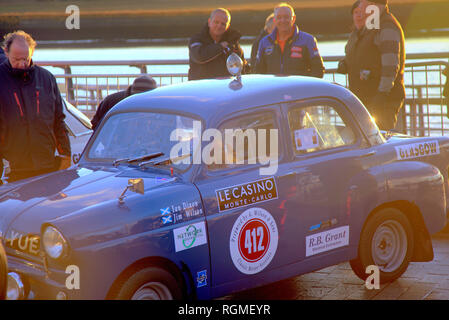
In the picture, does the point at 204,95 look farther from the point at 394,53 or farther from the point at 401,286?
the point at 394,53

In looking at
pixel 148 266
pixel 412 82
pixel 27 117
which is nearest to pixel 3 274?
pixel 148 266

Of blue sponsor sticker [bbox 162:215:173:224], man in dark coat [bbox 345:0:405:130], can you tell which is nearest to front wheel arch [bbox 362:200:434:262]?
blue sponsor sticker [bbox 162:215:173:224]

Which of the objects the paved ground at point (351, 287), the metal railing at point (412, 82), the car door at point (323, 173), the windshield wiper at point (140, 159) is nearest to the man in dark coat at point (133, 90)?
the windshield wiper at point (140, 159)

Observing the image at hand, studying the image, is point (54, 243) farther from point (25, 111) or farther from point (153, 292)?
point (25, 111)

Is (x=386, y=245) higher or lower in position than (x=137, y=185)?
lower

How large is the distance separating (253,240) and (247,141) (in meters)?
0.76

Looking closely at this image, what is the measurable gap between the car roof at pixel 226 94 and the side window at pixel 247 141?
0.34 ft

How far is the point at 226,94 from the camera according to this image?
19.7 feet

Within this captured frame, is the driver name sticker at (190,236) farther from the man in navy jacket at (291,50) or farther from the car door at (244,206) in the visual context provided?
the man in navy jacket at (291,50)

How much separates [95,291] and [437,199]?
3.37m

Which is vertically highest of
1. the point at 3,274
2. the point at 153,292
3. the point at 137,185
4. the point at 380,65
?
the point at 380,65

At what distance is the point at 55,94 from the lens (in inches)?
291
